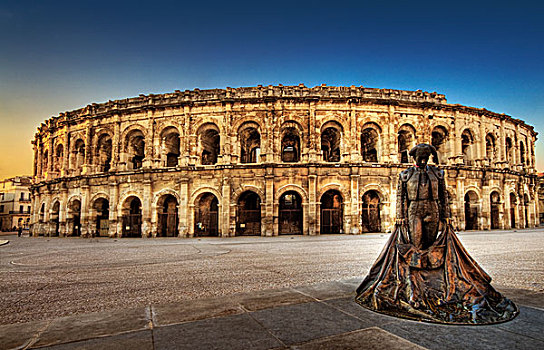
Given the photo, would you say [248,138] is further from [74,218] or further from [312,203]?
[74,218]

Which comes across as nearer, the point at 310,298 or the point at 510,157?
the point at 310,298

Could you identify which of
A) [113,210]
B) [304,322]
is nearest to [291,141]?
[113,210]

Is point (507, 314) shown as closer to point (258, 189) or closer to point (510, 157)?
point (258, 189)

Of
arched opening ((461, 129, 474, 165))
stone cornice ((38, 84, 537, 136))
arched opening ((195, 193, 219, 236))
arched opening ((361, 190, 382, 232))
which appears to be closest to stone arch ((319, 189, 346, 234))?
arched opening ((361, 190, 382, 232))

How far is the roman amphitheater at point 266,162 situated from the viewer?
2002 cm

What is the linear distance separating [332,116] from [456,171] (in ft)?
33.9

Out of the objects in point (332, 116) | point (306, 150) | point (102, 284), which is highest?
point (332, 116)

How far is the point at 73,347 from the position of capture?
2689 mm

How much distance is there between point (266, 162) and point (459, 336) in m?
17.5

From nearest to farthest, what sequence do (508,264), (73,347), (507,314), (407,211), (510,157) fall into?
(73,347), (507,314), (407,211), (508,264), (510,157)

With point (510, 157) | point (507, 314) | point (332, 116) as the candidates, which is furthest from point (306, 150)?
point (510, 157)

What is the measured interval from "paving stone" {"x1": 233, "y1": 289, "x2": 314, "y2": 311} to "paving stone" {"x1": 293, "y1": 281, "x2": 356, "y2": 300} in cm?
18

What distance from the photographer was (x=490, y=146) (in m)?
24.6

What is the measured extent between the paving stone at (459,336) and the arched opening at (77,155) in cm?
2767
